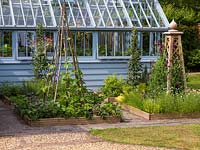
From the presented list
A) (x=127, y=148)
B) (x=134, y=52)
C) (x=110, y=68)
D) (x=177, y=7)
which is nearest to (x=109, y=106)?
(x=127, y=148)

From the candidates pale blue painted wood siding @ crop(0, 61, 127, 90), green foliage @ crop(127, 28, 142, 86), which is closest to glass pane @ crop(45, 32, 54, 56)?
pale blue painted wood siding @ crop(0, 61, 127, 90)

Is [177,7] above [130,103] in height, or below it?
above

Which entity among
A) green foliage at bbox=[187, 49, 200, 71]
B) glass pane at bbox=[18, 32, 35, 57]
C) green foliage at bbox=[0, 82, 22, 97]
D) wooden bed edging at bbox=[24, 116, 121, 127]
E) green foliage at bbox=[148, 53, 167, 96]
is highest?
glass pane at bbox=[18, 32, 35, 57]

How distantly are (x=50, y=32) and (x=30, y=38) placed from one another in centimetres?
68

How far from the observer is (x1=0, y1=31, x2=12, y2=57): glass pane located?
14.4m

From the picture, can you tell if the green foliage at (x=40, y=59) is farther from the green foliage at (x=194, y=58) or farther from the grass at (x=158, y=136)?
the green foliage at (x=194, y=58)

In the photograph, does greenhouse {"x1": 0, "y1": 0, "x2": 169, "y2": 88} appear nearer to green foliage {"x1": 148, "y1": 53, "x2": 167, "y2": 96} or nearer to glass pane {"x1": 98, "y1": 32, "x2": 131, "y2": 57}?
glass pane {"x1": 98, "y1": 32, "x2": 131, "y2": 57}

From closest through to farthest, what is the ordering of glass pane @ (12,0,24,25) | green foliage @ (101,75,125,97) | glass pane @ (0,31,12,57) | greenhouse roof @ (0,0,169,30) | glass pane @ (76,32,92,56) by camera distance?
green foliage @ (101,75,125,97), glass pane @ (0,31,12,57), glass pane @ (12,0,24,25), greenhouse roof @ (0,0,169,30), glass pane @ (76,32,92,56)

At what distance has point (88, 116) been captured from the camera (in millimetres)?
9516

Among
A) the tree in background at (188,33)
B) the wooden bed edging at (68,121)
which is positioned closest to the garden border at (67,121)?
the wooden bed edging at (68,121)

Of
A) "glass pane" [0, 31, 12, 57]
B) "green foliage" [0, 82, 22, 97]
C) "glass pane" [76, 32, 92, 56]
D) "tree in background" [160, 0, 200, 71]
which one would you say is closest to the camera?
"green foliage" [0, 82, 22, 97]

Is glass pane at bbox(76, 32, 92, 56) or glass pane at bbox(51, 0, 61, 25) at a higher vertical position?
glass pane at bbox(51, 0, 61, 25)

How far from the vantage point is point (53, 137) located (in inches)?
317

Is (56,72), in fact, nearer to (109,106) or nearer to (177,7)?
(109,106)
